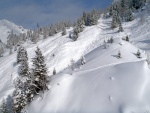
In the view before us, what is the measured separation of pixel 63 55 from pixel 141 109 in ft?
161

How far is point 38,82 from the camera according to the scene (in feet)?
119

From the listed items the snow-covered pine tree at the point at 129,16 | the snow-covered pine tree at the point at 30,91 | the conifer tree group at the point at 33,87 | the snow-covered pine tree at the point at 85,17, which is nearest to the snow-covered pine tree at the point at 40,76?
the conifer tree group at the point at 33,87

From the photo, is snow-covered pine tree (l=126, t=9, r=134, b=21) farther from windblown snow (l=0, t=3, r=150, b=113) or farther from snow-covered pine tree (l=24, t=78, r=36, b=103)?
snow-covered pine tree (l=24, t=78, r=36, b=103)

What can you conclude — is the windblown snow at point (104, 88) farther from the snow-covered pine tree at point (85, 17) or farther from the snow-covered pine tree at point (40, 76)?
the snow-covered pine tree at point (85, 17)

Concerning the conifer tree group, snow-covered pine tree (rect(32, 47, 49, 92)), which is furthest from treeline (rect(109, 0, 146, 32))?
the conifer tree group

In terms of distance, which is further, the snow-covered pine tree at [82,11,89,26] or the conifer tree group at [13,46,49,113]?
the snow-covered pine tree at [82,11,89,26]

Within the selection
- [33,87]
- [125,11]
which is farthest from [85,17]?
[33,87]

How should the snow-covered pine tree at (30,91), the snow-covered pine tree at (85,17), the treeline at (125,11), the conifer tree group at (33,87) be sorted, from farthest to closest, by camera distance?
the snow-covered pine tree at (85,17)
the treeline at (125,11)
the snow-covered pine tree at (30,91)
the conifer tree group at (33,87)

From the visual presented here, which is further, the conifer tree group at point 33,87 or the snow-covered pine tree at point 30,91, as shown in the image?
the snow-covered pine tree at point 30,91

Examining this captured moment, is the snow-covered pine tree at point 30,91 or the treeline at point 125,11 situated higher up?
the treeline at point 125,11

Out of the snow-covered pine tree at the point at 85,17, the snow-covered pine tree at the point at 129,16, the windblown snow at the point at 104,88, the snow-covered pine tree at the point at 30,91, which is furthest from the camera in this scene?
the snow-covered pine tree at the point at 85,17

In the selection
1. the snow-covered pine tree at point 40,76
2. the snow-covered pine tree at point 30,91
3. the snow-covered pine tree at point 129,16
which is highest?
the snow-covered pine tree at point 129,16

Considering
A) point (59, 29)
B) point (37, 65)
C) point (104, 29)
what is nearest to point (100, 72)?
point (37, 65)

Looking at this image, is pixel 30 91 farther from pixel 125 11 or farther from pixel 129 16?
pixel 125 11
